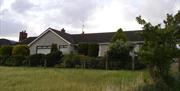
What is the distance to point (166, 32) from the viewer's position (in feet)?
61.0

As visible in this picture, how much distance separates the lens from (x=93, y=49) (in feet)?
144

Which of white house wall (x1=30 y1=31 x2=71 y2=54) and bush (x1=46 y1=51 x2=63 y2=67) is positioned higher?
white house wall (x1=30 y1=31 x2=71 y2=54)

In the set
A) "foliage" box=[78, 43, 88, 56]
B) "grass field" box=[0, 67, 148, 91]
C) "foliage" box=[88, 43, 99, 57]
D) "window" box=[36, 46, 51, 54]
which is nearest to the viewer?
"grass field" box=[0, 67, 148, 91]

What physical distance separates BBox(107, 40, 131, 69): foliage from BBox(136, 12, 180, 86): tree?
14693mm

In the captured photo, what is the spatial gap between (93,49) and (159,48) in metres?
25.8

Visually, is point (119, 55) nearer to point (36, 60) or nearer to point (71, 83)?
point (36, 60)

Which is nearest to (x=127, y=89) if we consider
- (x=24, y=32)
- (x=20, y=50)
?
(x=20, y=50)

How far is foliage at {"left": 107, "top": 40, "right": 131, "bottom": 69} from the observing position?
34156 mm

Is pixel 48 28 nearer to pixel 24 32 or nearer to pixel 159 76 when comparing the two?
pixel 24 32

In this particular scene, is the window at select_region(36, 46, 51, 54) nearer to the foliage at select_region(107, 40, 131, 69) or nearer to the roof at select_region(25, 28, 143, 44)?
the roof at select_region(25, 28, 143, 44)

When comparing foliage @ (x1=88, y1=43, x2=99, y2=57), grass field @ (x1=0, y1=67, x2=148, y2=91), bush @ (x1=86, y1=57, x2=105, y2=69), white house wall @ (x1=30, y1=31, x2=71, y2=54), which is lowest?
grass field @ (x1=0, y1=67, x2=148, y2=91)

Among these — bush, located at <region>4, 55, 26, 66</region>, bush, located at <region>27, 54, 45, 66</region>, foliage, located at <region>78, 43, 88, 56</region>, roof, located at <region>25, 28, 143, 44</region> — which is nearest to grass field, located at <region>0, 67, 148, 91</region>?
bush, located at <region>27, 54, 45, 66</region>

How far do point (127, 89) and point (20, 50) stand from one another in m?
34.4

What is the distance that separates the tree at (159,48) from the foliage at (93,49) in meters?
24.1
